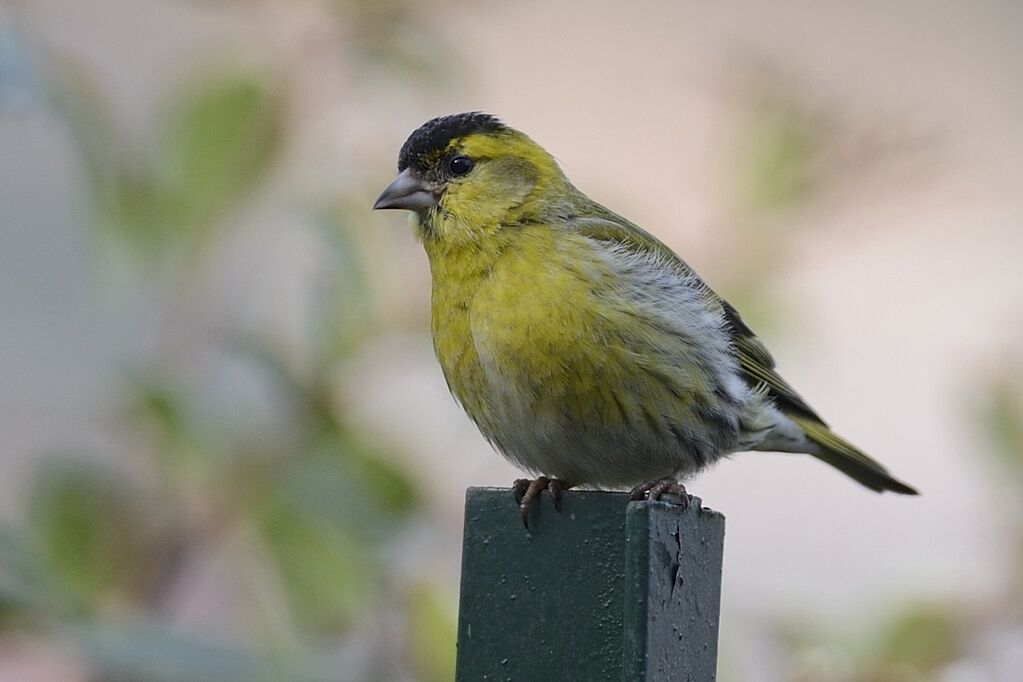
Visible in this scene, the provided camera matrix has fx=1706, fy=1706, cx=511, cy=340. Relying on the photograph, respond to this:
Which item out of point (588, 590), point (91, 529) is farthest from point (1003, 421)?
point (91, 529)

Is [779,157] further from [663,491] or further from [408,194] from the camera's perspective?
[663,491]

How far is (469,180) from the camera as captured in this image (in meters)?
3.28

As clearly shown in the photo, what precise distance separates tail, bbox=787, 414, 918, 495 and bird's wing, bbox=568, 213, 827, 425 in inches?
1.2

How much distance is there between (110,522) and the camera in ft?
9.21

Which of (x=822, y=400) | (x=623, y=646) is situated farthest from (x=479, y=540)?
(x=822, y=400)

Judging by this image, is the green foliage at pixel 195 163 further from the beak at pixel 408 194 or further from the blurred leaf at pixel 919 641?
the blurred leaf at pixel 919 641

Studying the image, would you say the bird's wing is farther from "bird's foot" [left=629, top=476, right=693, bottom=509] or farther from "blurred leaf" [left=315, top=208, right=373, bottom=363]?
"bird's foot" [left=629, top=476, right=693, bottom=509]

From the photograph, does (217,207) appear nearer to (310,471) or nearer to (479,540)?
(310,471)

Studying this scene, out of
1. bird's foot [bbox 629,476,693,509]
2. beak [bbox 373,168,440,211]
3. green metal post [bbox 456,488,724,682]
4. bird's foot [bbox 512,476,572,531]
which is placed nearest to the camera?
green metal post [bbox 456,488,724,682]

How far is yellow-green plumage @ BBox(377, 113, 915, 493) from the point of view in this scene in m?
2.89

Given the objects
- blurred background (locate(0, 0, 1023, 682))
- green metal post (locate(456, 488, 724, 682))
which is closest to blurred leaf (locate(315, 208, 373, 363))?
blurred background (locate(0, 0, 1023, 682))

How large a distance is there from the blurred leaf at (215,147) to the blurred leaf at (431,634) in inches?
28.5

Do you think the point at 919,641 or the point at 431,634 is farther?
the point at 919,641

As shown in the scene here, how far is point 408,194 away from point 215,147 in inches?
16.6
